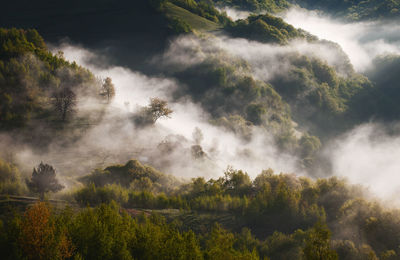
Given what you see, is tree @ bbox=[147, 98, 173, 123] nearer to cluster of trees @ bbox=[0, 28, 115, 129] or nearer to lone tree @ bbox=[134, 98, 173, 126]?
lone tree @ bbox=[134, 98, 173, 126]

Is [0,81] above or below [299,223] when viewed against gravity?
above

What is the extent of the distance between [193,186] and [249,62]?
142698mm

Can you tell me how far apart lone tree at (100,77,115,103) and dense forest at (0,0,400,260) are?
52cm

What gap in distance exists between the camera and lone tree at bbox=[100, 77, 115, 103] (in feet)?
303

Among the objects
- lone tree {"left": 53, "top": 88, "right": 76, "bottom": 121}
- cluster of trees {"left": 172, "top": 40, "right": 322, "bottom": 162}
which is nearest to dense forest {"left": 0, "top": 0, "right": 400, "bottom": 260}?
lone tree {"left": 53, "top": 88, "right": 76, "bottom": 121}

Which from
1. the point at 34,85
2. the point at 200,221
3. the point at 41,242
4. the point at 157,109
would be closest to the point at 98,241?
the point at 41,242

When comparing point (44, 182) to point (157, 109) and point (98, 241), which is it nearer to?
point (98, 241)

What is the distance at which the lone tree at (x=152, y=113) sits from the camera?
293ft

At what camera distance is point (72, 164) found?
63062 millimetres

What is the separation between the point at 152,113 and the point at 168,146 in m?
15.8

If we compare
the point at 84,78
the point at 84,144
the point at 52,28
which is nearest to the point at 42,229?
the point at 84,144

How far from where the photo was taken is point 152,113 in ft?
298

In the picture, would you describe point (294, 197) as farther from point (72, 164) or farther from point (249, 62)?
point (249, 62)

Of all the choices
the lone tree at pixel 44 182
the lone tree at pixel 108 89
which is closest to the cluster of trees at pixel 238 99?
the lone tree at pixel 108 89
